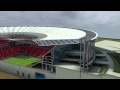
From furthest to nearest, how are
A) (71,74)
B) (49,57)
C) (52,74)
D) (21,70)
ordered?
(49,57) → (21,70) → (52,74) → (71,74)

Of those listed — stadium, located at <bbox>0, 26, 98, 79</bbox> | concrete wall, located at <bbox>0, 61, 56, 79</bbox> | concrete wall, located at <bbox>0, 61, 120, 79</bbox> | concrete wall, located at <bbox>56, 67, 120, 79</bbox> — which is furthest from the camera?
stadium, located at <bbox>0, 26, 98, 79</bbox>

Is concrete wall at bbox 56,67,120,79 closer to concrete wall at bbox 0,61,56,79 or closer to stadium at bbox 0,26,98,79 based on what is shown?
stadium at bbox 0,26,98,79

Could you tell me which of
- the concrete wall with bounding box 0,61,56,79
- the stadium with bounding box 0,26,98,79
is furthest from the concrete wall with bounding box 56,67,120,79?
the concrete wall with bounding box 0,61,56,79

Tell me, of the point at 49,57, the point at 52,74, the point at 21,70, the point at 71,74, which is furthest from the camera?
the point at 49,57

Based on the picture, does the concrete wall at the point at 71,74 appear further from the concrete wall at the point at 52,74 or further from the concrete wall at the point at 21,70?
the concrete wall at the point at 21,70

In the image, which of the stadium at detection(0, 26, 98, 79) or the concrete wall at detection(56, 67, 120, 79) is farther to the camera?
the stadium at detection(0, 26, 98, 79)

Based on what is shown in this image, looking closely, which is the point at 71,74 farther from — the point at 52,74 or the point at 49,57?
the point at 49,57

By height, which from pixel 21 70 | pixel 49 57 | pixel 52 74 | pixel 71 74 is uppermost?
pixel 49 57

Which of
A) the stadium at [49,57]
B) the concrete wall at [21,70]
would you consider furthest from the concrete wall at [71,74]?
the concrete wall at [21,70]

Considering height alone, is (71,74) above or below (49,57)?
below

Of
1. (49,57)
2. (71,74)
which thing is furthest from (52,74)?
(49,57)

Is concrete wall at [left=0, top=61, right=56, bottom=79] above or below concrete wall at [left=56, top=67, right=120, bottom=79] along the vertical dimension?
below

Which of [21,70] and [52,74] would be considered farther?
[21,70]
